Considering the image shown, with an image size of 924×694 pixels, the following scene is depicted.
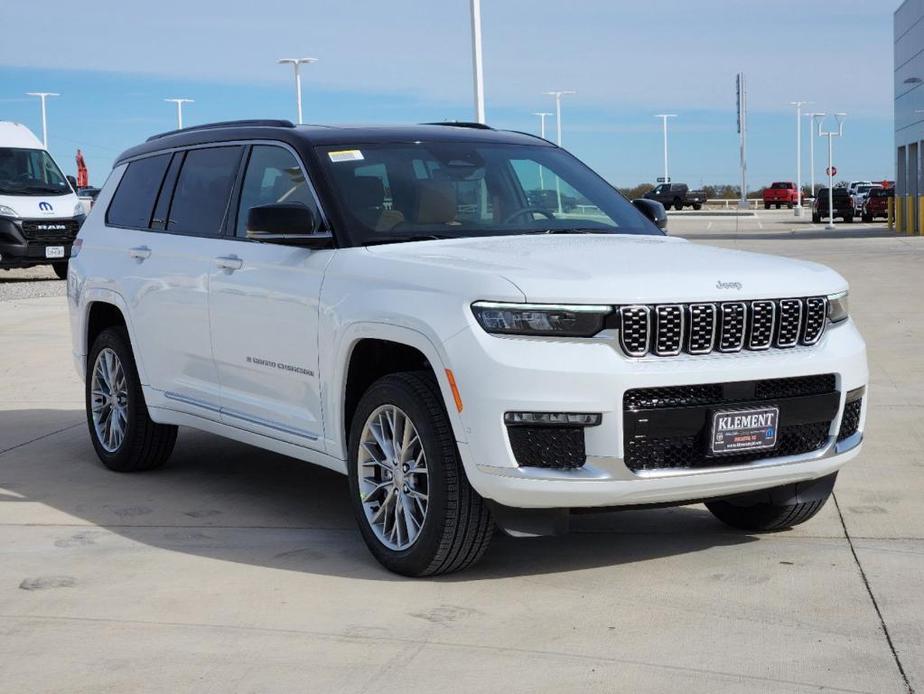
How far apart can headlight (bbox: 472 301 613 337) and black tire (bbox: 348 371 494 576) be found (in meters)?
0.49

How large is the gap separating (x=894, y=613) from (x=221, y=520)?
3.16m

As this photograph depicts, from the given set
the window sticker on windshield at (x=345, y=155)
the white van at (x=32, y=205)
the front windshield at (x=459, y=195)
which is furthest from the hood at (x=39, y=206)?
the window sticker on windshield at (x=345, y=155)

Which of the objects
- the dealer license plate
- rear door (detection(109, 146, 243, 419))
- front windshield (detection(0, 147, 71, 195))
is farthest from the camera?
front windshield (detection(0, 147, 71, 195))

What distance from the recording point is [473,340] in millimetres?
5176

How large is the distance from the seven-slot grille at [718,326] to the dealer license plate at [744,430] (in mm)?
241

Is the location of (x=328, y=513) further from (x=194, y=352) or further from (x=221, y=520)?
(x=194, y=352)

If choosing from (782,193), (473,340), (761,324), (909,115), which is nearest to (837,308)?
(761,324)

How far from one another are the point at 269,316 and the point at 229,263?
1.54 feet

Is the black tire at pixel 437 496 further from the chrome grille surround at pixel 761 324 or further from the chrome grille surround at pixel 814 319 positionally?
the chrome grille surround at pixel 814 319

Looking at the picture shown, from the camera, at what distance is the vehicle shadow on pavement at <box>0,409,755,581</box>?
239 inches

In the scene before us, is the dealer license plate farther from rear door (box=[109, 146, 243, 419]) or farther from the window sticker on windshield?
rear door (box=[109, 146, 243, 419])

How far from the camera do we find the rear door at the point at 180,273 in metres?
7.08

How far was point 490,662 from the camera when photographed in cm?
467

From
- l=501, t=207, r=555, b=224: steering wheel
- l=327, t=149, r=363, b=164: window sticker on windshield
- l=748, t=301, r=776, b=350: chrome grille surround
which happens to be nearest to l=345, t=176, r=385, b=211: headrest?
l=327, t=149, r=363, b=164: window sticker on windshield
